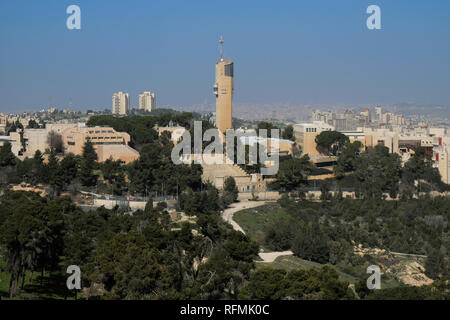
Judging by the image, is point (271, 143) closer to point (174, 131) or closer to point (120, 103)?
point (174, 131)

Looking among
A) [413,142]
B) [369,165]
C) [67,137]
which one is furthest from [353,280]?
[413,142]

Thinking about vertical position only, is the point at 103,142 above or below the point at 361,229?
above

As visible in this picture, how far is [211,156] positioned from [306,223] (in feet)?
30.4

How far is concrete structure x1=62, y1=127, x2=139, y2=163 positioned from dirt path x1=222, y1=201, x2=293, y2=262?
8.57 m

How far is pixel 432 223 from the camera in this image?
104 ft

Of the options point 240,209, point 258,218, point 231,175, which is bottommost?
point 258,218

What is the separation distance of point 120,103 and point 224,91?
5282cm

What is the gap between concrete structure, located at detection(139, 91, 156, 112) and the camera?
101956mm

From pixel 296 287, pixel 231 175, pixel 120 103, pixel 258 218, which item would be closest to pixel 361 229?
pixel 258 218

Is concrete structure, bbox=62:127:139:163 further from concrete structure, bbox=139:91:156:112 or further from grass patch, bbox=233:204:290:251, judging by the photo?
concrete structure, bbox=139:91:156:112

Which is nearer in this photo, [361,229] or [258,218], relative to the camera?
[361,229]

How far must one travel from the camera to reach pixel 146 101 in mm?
102688

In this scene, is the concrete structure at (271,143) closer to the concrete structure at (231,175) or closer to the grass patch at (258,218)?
the concrete structure at (231,175)
